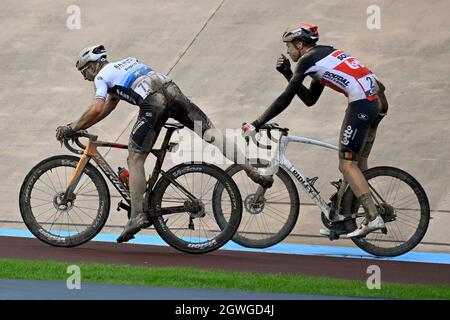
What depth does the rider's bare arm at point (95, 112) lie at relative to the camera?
10469mm

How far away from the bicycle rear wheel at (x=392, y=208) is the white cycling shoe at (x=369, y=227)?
0.53 ft

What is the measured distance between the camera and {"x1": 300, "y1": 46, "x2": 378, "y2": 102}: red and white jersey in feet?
34.0

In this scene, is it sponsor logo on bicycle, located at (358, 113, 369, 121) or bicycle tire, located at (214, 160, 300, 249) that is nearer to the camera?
sponsor logo on bicycle, located at (358, 113, 369, 121)

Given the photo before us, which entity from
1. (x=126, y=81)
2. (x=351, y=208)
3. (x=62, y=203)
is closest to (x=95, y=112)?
(x=126, y=81)

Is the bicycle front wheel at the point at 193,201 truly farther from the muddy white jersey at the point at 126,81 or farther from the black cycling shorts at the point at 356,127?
the black cycling shorts at the point at 356,127

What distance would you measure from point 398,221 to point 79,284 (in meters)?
3.71

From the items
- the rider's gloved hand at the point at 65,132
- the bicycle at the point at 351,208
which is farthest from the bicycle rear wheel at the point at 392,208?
the rider's gloved hand at the point at 65,132

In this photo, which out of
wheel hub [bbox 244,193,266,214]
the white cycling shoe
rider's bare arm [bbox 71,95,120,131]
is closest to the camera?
the white cycling shoe

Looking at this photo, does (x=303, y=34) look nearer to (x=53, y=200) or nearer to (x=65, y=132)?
(x=65, y=132)

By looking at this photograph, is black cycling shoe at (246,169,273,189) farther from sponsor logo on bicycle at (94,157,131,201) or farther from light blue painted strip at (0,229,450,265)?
sponsor logo on bicycle at (94,157,131,201)

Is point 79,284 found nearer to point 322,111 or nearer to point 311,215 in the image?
point 311,215

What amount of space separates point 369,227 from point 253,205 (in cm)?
117

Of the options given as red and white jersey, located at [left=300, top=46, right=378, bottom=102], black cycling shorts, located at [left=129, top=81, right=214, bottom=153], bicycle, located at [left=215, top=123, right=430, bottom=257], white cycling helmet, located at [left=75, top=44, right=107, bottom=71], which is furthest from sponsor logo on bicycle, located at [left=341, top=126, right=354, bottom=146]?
white cycling helmet, located at [left=75, top=44, right=107, bottom=71]

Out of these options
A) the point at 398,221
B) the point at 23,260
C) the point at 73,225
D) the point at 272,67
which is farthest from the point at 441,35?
the point at 23,260
